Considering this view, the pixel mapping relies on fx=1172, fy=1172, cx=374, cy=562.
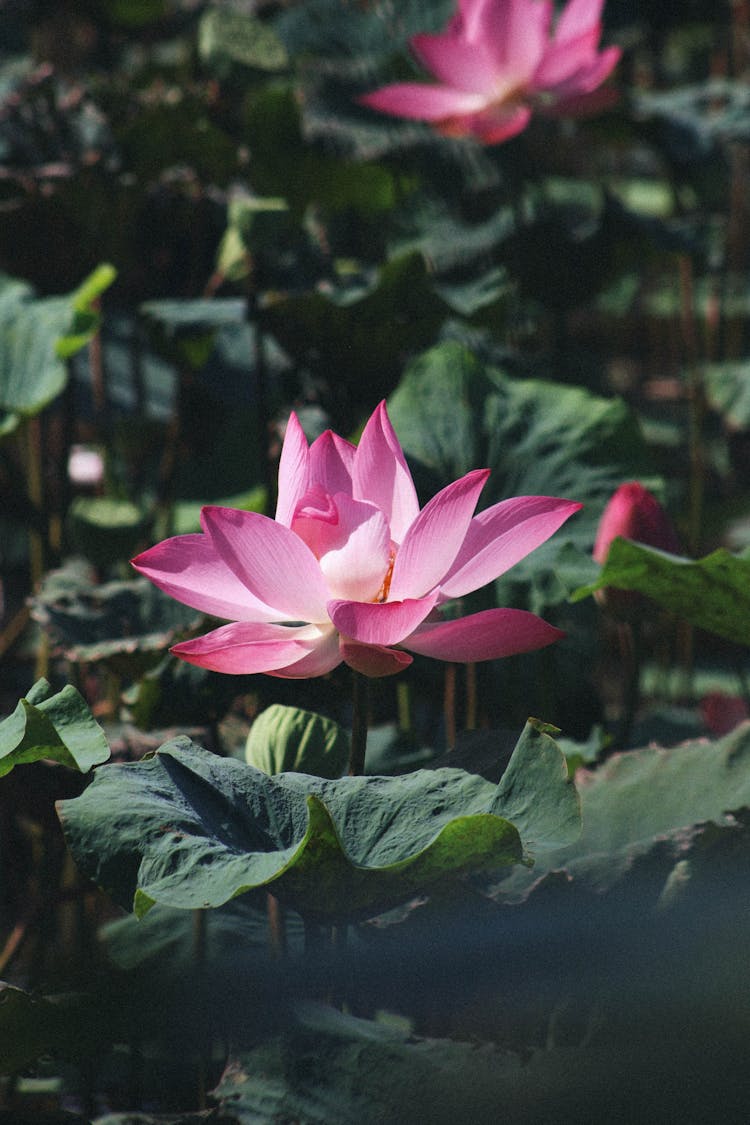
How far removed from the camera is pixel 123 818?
51 cm

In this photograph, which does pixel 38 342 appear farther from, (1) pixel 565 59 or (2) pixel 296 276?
(1) pixel 565 59

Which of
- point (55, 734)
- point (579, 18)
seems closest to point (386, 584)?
point (55, 734)

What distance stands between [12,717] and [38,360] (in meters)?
0.60

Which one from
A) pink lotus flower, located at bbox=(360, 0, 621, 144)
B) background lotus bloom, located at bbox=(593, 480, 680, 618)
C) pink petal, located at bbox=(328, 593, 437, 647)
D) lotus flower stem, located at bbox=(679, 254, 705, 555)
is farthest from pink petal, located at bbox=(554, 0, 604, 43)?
pink petal, located at bbox=(328, 593, 437, 647)

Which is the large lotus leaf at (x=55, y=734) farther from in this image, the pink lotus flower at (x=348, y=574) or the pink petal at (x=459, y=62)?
the pink petal at (x=459, y=62)

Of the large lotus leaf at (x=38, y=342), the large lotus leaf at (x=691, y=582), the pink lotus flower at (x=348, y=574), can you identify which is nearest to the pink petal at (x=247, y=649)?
the pink lotus flower at (x=348, y=574)

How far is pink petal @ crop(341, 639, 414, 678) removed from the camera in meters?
0.53

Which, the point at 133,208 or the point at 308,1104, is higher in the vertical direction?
the point at 133,208

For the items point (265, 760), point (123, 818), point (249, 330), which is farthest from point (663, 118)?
point (123, 818)

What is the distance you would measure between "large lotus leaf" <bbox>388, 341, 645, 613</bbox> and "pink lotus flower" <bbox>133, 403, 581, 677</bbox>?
1.16ft

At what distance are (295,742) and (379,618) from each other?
Answer: 15 cm

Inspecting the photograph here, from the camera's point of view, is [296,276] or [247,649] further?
[296,276]

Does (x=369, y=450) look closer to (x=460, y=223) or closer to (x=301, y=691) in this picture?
(x=301, y=691)

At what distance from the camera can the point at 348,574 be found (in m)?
0.55
